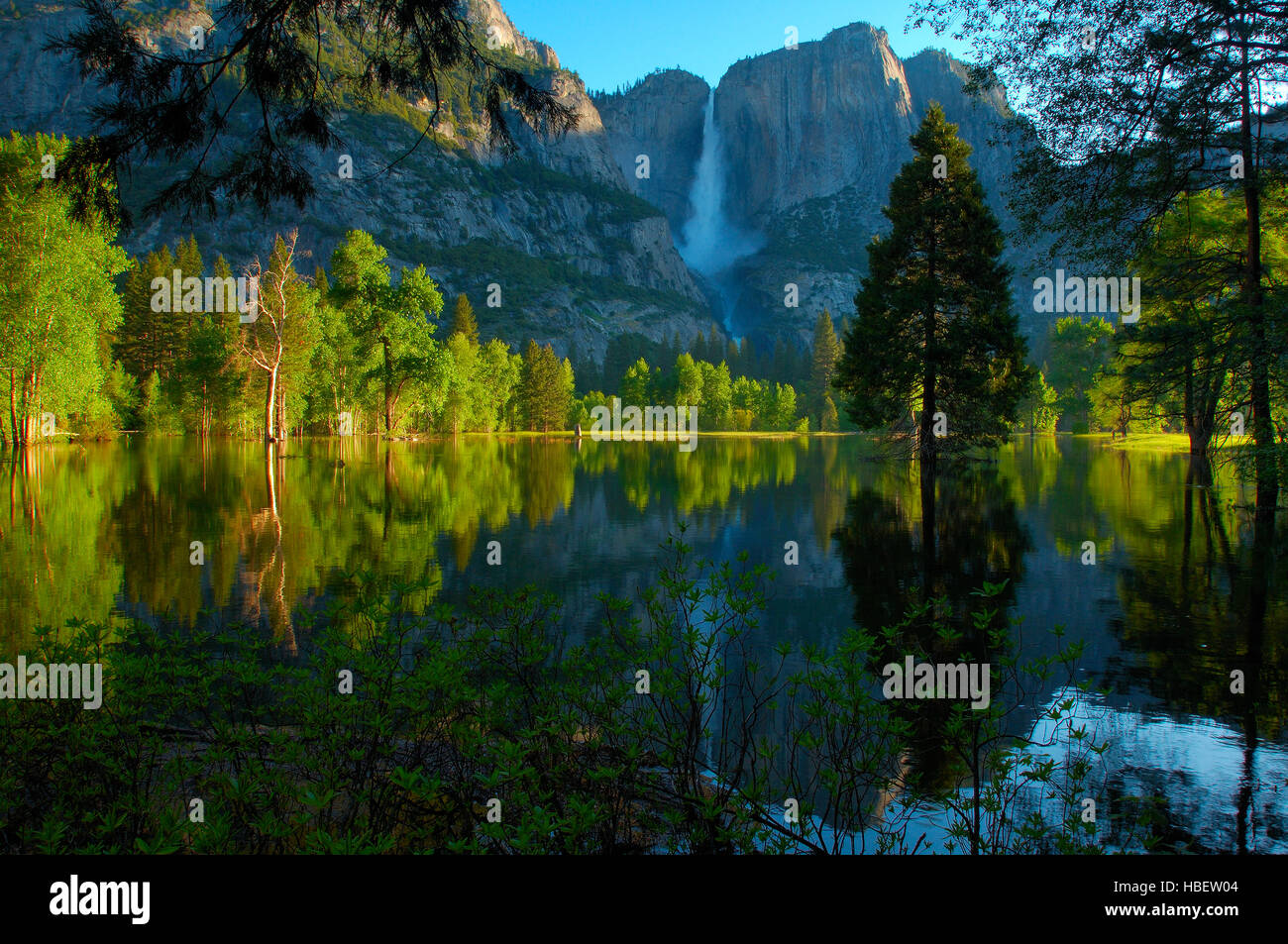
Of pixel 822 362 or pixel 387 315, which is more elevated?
pixel 822 362

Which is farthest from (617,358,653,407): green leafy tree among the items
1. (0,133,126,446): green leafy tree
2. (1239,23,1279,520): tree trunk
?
(1239,23,1279,520): tree trunk

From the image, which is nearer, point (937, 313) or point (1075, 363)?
point (937, 313)

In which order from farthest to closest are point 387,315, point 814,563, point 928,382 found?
point 387,315, point 928,382, point 814,563

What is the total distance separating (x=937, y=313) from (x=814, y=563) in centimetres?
1928

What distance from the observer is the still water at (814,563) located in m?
6.50

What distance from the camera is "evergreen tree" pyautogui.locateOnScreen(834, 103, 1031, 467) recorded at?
92.9 ft

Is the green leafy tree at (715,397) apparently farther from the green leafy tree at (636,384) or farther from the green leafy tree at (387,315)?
the green leafy tree at (387,315)

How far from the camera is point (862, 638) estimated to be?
4125 millimetres

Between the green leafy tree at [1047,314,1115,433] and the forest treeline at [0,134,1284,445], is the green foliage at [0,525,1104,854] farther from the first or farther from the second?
the green leafy tree at [1047,314,1115,433]

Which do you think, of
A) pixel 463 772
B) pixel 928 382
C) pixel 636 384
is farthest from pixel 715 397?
pixel 463 772

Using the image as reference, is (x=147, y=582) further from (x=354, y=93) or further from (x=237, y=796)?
(x=237, y=796)

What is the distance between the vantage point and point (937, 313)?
95.8ft

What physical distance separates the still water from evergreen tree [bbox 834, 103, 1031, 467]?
11.9 ft

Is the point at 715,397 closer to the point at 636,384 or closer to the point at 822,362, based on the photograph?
the point at 636,384
